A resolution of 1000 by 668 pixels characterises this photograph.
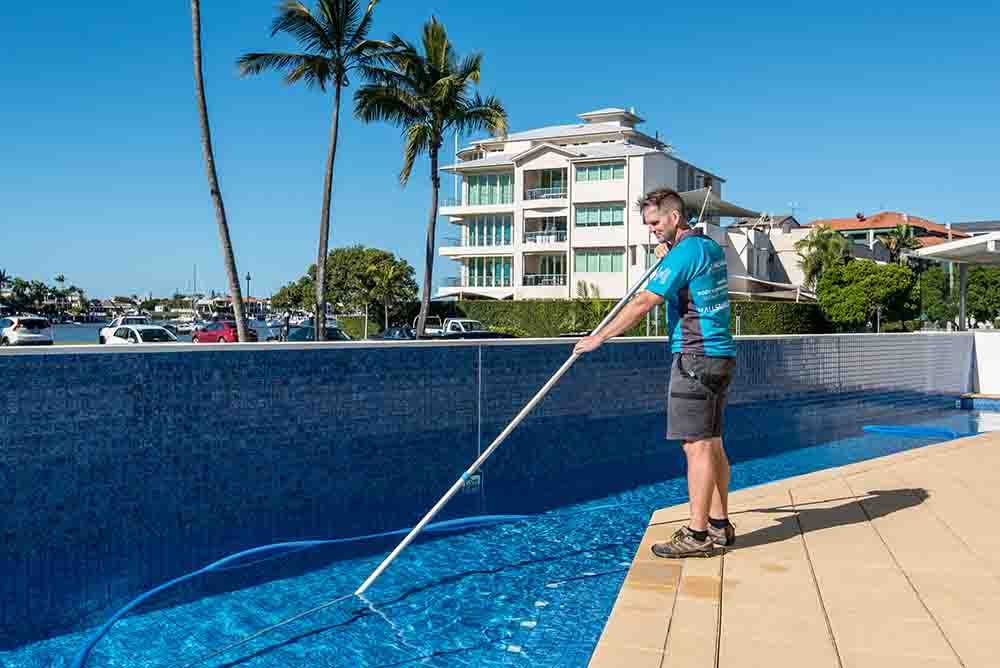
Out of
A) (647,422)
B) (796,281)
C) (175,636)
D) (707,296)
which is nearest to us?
(707,296)

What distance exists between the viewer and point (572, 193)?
56.3 meters

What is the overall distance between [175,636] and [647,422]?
7.41 metres

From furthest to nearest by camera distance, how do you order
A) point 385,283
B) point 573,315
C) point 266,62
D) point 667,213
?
point 385,283 → point 573,315 → point 266,62 → point 667,213

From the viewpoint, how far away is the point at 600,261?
2188 inches

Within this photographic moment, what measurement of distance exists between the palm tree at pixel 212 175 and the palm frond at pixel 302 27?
7527mm

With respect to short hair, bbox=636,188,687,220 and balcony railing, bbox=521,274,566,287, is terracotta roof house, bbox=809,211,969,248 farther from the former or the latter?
short hair, bbox=636,188,687,220

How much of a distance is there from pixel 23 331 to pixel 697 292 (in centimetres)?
3582

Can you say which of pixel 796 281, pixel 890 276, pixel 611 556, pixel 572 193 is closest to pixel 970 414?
pixel 611 556

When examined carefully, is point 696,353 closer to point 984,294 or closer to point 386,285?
point 386,285

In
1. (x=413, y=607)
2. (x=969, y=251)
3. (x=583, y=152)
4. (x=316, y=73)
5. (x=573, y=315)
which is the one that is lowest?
(x=413, y=607)

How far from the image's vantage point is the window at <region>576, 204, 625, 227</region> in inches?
2159

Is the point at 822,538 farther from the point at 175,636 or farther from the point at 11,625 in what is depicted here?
the point at 11,625

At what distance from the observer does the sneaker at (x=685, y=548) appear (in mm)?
4785

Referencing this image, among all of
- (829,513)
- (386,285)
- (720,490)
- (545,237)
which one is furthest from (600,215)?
(720,490)
